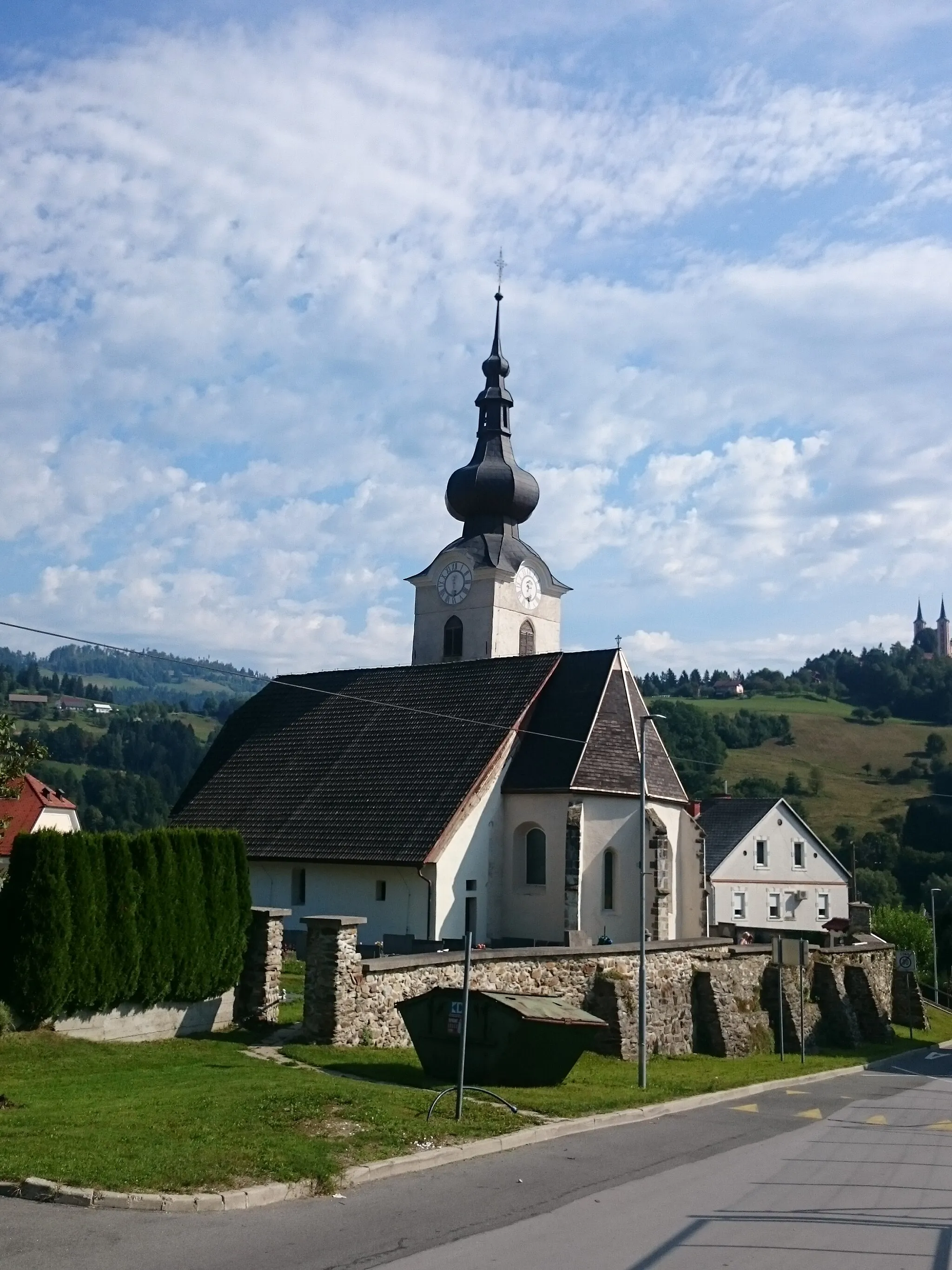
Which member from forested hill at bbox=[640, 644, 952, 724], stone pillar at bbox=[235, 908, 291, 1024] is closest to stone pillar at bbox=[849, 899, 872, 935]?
stone pillar at bbox=[235, 908, 291, 1024]

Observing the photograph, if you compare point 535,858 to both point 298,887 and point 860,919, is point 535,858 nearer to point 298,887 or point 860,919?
point 298,887

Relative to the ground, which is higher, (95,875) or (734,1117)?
(95,875)

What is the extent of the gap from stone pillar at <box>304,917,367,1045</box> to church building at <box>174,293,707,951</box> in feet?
35.6

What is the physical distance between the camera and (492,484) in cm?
Answer: 5262

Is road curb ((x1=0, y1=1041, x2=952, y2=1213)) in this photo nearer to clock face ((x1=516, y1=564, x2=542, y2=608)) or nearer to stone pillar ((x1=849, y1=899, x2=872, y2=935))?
clock face ((x1=516, y1=564, x2=542, y2=608))

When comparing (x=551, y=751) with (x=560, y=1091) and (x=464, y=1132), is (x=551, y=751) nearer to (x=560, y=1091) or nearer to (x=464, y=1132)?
(x=560, y=1091)

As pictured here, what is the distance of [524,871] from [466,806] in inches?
130

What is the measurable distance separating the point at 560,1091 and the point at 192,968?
731cm

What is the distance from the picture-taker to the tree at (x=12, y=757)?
21375mm

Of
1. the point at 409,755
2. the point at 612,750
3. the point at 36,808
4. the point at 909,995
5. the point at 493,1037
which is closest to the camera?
the point at 493,1037

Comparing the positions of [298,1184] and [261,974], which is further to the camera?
[261,974]

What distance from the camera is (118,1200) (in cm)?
1084

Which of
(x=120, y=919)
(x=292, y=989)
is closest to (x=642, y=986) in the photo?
(x=292, y=989)

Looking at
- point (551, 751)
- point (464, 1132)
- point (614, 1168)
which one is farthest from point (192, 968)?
point (551, 751)
